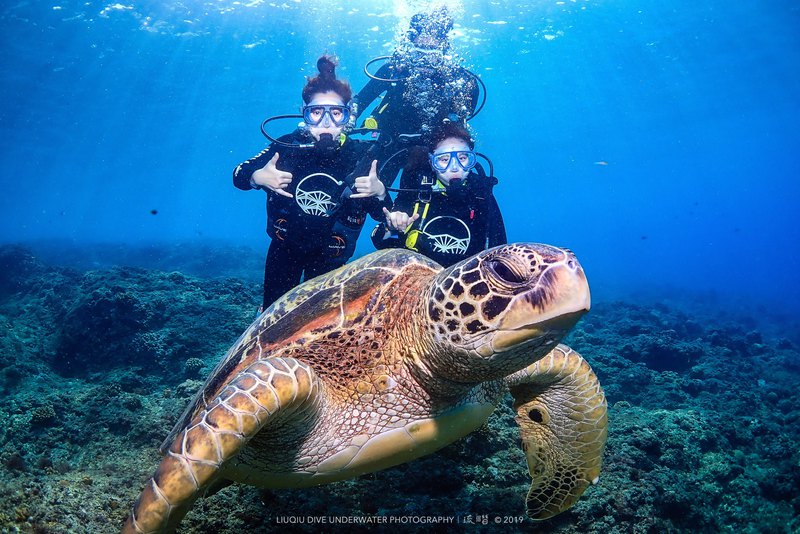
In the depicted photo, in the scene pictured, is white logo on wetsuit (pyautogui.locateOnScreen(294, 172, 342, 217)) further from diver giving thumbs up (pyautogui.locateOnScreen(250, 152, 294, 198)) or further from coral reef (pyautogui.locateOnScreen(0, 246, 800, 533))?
coral reef (pyautogui.locateOnScreen(0, 246, 800, 533))

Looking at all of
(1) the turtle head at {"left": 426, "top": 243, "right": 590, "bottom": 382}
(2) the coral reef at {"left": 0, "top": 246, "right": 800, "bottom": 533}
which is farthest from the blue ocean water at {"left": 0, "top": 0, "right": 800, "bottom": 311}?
(1) the turtle head at {"left": 426, "top": 243, "right": 590, "bottom": 382}

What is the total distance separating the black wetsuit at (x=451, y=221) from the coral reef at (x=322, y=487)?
1671 millimetres

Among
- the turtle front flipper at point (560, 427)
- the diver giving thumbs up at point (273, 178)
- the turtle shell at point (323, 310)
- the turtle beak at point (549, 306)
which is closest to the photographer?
the turtle beak at point (549, 306)

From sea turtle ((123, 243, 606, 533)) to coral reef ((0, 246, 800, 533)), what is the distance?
50cm

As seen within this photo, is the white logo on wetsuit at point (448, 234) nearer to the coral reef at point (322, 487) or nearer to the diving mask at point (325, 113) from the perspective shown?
the diving mask at point (325, 113)

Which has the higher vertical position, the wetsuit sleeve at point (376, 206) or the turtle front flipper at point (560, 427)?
the wetsuit sleeve at point (376, 206)

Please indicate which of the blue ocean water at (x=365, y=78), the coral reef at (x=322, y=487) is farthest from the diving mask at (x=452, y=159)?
the blue ocean water at (x=365, y=78)

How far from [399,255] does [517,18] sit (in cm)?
2268

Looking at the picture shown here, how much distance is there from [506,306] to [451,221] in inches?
106

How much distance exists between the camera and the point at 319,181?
13.5 feet

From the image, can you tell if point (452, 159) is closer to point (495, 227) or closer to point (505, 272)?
point (495, 227)

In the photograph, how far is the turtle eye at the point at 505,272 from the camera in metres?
1.55

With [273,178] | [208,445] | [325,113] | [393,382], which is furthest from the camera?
[325,113]

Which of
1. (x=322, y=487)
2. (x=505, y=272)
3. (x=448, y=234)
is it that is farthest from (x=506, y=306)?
(x=448, y=234)
